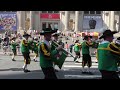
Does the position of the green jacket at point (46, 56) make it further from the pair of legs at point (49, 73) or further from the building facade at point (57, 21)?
the building facade at point (57, 21)

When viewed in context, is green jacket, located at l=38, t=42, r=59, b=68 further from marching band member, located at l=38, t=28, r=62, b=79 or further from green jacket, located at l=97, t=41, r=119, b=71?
green jacket, located at l=97, t=41, r=119, b=71

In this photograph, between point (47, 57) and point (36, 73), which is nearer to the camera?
point (47, 57)

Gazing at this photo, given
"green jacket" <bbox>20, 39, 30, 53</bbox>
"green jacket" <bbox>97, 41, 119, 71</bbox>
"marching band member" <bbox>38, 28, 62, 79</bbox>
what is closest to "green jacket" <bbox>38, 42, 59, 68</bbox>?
"marching band member" <bbox>38, 28, 62, 79</bbox>

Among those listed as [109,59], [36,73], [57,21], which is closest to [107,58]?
[109,59]

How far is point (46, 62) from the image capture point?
6.23 m

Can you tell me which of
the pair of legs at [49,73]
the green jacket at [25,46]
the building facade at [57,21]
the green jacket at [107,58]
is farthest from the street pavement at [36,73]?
the building facade at [57,21]

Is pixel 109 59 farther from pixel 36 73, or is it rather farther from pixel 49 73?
pixel 36 73

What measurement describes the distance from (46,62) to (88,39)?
22.9ft

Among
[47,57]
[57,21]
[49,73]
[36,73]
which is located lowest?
[36,73]

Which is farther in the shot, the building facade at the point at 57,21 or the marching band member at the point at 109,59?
the building facade at the point at 57,21
